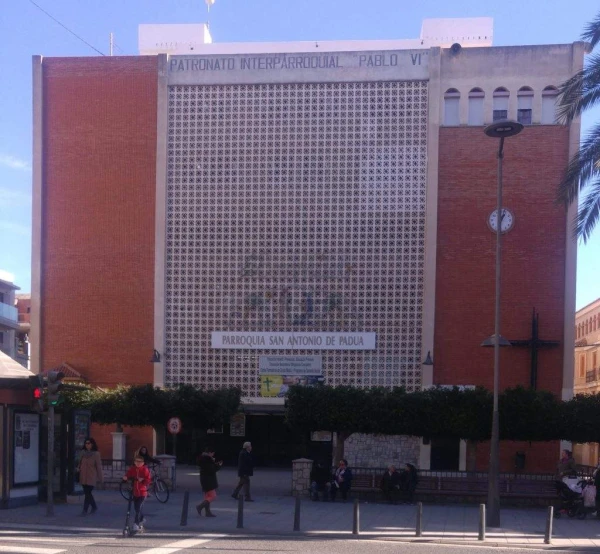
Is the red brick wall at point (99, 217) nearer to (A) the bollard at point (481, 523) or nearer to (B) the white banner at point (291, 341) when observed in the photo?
(B) the white banner at point (291, 341)

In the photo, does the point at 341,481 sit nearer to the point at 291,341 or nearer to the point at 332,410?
the point at 332,410

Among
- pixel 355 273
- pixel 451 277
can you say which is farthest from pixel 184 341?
pixel 451 277

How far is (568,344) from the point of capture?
34.2m

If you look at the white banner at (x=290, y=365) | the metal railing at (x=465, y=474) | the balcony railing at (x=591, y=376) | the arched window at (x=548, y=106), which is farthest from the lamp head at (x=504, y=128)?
the balcony railing at (x=591, y=376)

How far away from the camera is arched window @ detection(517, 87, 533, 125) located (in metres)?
35.1

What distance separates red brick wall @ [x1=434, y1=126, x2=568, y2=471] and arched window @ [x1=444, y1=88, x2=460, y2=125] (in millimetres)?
436

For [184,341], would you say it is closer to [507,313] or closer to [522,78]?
[507,313]

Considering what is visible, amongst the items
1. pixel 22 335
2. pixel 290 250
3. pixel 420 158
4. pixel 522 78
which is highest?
pixel 522 78

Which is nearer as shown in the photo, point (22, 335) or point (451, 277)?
point (451, 277)

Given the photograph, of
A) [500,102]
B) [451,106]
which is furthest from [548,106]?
[451,106]

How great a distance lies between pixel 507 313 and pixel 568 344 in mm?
2565

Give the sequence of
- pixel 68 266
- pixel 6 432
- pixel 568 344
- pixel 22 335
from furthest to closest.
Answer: pixel 22 335 < pixel 68 266 < pixel 568 344 < pixel 6 432

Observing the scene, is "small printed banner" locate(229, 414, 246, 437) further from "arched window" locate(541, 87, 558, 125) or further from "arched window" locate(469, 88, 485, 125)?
"arched window" locate(541, 87, 558, 125)

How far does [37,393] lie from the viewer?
1836 centimetres
